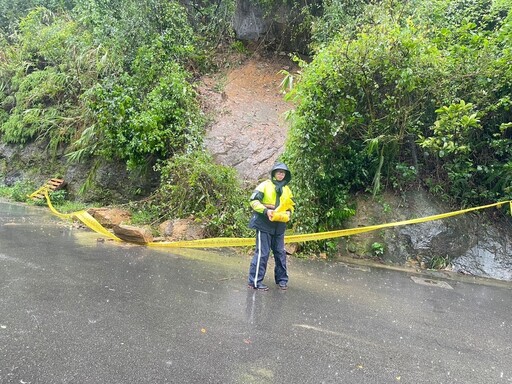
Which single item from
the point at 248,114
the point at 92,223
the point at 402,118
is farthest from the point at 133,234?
the point at 248,114

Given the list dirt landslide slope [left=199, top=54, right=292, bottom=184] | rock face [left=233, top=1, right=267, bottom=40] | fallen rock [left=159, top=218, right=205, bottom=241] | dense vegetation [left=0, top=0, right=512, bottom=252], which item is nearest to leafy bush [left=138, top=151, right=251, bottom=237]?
dense vegetation [left=0, top=0, right=512, bottom=252]

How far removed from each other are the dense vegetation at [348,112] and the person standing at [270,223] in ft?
8.72

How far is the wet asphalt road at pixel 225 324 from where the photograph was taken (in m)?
3.10

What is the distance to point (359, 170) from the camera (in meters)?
8.52

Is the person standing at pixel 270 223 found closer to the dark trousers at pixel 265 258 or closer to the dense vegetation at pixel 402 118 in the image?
the dark trousers at pixel 265 258

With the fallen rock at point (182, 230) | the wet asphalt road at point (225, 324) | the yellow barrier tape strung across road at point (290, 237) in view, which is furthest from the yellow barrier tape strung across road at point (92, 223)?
the wet asphalt road at point (225, 324)

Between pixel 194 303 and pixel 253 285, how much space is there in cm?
102

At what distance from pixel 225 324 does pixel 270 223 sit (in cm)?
177

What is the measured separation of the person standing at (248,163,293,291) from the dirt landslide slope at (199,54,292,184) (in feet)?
15.2

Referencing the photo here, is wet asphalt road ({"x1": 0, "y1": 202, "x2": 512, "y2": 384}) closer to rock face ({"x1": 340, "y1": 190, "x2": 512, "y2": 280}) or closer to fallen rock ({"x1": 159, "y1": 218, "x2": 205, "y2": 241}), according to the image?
rock face ({"x1": 340, "y1": 190, "x2": 512, "y2": 280})

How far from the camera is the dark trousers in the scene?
17.5 ft

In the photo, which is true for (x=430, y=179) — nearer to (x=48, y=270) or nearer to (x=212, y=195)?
(x=212, y=195)

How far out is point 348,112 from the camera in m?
7.93

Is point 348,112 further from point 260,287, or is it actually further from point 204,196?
point 260,287
